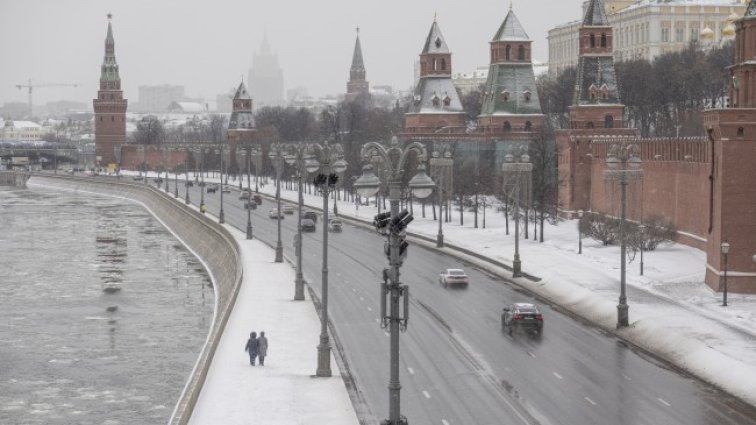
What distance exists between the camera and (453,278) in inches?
2119

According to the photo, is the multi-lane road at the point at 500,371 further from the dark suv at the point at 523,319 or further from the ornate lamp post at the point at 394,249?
the ornate lamp post at the point at 394,249

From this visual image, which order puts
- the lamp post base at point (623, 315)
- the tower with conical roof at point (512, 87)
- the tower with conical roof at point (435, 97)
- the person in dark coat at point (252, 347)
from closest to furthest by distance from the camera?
the person in dark coat at point (252, 347)
the lamp post base at point (623, 315)
the tower with conical roof at point (512, 87)
the tower with conical roof at point (435, 97)

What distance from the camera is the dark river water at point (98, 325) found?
3881 centimetres

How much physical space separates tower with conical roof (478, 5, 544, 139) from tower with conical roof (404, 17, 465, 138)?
675 cm

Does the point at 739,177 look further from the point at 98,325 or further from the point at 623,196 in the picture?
the point at 98,325

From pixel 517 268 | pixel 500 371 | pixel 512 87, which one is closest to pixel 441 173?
pixel 517 268

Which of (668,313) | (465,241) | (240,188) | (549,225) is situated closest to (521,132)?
(549,225)

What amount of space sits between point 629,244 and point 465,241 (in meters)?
16.7

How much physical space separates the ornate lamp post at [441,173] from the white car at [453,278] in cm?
930

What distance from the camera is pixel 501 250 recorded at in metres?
68.5

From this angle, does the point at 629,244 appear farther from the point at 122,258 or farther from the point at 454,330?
the point at 122,258

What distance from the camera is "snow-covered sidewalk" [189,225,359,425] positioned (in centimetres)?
2941

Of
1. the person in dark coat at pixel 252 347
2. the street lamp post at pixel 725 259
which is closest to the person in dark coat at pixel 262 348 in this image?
the person in dark coat at pixel 252 347

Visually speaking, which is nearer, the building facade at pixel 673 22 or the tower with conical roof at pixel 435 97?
the tower with conical roof at pixel 435 97
